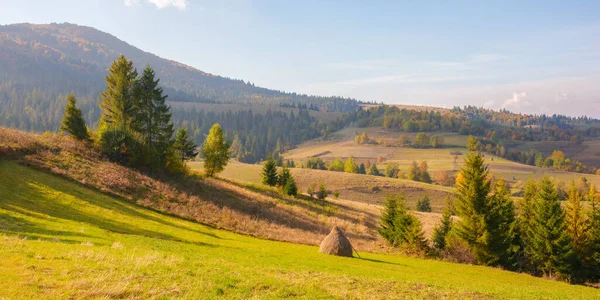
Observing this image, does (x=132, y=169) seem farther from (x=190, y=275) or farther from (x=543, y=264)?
(x=543, y=264)

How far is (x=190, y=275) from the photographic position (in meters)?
14.1

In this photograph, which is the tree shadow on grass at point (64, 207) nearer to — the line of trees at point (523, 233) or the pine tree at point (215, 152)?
the line of trees at point (523, 233)

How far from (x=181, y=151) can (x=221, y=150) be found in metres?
7.64

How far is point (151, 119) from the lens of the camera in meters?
56.2

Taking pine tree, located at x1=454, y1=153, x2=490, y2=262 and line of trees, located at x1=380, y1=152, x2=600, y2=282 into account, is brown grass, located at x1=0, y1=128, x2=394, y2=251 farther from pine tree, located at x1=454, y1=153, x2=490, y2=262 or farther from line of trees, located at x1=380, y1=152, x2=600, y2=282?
pine tree, located at x1=454, y1=153, x2=490, y2=262

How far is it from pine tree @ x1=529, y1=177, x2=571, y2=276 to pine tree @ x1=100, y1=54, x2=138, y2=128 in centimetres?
5568

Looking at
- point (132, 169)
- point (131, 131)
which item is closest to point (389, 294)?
point (132, 169)

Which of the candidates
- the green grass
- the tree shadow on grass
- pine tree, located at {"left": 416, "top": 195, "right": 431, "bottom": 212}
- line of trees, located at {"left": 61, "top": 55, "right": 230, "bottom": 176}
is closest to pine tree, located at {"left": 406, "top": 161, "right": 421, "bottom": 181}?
pine tree, located at {"left": 416, "top": 195, "right": 431, "bottom": 212}

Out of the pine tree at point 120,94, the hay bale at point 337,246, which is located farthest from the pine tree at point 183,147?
the hay bale at point 337,246

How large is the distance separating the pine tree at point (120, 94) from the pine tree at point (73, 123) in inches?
129

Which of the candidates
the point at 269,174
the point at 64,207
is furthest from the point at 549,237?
the point at 269,174

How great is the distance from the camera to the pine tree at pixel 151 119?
5450cm

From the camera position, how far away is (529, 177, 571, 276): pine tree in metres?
34.4

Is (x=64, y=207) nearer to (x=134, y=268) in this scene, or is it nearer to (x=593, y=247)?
(x=134, y=268)
